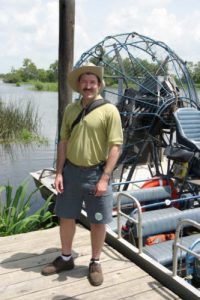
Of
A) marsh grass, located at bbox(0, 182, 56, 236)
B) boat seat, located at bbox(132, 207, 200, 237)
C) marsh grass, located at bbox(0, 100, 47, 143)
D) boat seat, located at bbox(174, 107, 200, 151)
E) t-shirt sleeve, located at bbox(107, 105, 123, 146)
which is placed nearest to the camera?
t-shirt sleeve, located at bbox(107, 105, 123, 146)

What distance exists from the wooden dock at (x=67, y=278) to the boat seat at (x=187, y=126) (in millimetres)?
2003

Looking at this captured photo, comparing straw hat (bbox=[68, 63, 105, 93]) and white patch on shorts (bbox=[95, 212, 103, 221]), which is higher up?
straw hat (bbox=[68, 63, 105, 93])

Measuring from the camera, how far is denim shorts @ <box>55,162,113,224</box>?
126 inches

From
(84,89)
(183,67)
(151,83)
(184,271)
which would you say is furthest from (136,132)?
(84,89)

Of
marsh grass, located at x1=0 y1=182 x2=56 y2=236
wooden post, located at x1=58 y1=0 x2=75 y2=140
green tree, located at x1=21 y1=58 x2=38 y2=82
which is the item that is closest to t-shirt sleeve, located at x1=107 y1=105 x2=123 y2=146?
marsh grass, located at x1=0 y1=182 x2=56 y2=236

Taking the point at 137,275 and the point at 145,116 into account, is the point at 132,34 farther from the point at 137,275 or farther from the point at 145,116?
the point at 137,275

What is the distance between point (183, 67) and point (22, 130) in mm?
10412

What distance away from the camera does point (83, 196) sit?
3.31m

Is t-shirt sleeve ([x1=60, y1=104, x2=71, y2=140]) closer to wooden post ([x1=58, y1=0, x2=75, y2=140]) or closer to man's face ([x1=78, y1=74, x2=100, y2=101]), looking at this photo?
man's face ([x1=78, y1=74, x2=100, y2=101])

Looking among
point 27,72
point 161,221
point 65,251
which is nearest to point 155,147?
point 161,221

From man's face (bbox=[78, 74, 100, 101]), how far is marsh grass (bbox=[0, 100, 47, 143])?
12.4 m

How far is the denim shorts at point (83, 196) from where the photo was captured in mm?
3209

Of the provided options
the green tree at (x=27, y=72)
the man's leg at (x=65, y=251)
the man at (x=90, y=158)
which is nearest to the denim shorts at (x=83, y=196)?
the man at (x=90, y=158)

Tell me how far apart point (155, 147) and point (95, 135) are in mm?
3365
